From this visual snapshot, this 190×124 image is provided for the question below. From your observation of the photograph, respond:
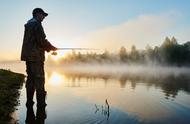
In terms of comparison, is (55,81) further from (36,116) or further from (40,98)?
(36,116)

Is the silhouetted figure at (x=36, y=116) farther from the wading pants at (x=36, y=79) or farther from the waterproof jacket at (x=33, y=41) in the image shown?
the waterproof jacket at (x=33, y=41)

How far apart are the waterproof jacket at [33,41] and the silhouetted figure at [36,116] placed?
1.78 m

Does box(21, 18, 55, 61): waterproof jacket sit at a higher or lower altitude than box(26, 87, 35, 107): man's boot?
higher

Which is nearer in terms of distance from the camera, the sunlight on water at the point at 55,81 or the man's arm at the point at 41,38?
the man's arm at the point at 41,38

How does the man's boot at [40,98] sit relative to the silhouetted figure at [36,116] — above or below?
above

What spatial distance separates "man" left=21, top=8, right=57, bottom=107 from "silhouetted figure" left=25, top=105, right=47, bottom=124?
328 millimetres

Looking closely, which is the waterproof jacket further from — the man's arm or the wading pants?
the wading pants

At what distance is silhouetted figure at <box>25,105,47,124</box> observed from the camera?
32.7 feet

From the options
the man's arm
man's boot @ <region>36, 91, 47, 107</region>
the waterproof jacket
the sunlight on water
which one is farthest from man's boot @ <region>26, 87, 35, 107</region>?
the sunlight on water

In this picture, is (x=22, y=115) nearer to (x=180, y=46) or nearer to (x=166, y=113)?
(x=166, y=113)

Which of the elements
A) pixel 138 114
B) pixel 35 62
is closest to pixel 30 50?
pixel 35 62

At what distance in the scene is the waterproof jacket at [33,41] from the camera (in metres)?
11.7

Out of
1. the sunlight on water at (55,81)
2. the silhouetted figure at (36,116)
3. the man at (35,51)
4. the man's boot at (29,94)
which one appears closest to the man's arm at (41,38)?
the man at (35,51)

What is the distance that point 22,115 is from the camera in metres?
10.9
